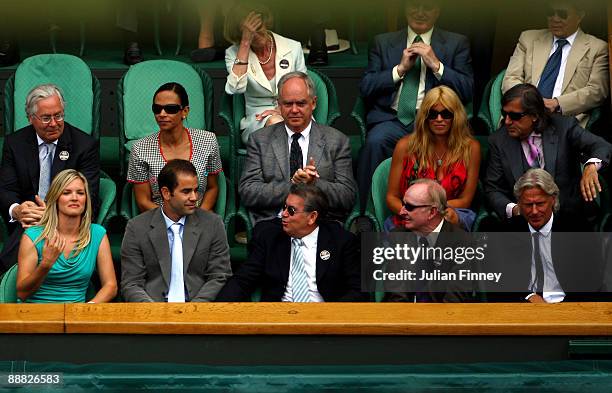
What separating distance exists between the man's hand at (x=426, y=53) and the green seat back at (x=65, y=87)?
1539mm

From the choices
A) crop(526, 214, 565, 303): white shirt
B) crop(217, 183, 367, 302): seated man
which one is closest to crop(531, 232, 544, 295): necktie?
crop(526, 214, 565, 303): white shirt

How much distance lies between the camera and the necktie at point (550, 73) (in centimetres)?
707

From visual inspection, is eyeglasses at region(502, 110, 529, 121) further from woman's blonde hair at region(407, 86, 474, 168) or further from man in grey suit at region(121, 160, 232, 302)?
man in grey suit at region(121, 160, 232, 302)

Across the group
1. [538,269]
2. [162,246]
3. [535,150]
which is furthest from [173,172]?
[535,150]

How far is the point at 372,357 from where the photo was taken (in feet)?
17.1

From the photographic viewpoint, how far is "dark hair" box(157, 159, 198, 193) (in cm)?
616

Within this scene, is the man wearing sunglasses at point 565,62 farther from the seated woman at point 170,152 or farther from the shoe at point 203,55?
the shoe at point 203,55

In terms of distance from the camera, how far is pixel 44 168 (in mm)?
6766

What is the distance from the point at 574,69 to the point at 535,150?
1.89 ft

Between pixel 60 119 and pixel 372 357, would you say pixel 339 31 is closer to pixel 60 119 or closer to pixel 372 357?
pixel 60 119

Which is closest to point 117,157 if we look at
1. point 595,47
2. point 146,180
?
point 146,180

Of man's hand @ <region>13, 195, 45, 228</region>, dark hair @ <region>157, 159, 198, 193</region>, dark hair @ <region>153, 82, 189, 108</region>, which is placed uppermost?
dark hair @ <region>153, 82, 189, 108</region>

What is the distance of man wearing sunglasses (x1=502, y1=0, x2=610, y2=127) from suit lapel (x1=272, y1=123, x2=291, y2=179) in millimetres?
1118

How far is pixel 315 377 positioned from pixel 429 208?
1184 mm
